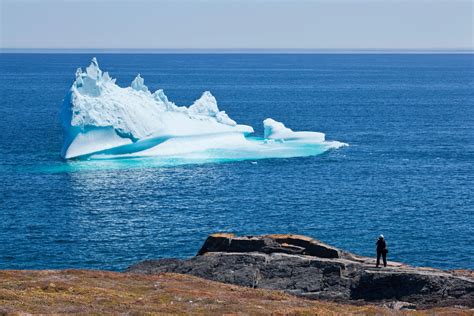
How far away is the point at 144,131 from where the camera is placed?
245 ft

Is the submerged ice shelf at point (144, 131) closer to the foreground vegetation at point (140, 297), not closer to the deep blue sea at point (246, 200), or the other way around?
the deep blue sea at point (246, 200)

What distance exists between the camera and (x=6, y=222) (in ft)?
175

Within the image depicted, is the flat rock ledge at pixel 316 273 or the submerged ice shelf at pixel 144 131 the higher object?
the submerged ice shelf at pixel 144 131

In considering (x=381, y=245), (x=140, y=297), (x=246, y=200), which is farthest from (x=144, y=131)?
(x=140, y=297)

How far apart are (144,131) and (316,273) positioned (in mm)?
45534

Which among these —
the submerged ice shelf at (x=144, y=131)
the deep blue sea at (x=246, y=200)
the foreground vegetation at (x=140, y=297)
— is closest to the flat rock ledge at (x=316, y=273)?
the foreground vegetation at (x=140, y=297)

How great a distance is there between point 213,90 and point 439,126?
67113 millimetres

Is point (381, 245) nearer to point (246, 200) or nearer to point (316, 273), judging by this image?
point (316, 273)

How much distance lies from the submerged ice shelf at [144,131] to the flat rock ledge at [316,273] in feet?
125

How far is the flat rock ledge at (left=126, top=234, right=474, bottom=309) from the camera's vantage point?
28.8m

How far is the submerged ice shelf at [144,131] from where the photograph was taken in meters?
72.2

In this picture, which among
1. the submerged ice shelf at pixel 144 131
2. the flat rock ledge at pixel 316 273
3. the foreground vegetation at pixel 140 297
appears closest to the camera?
the foreground vegetation at pixel 140 297

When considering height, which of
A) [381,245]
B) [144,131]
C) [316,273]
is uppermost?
[144,131]

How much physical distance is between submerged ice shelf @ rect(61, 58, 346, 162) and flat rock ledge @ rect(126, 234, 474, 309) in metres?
38.0
